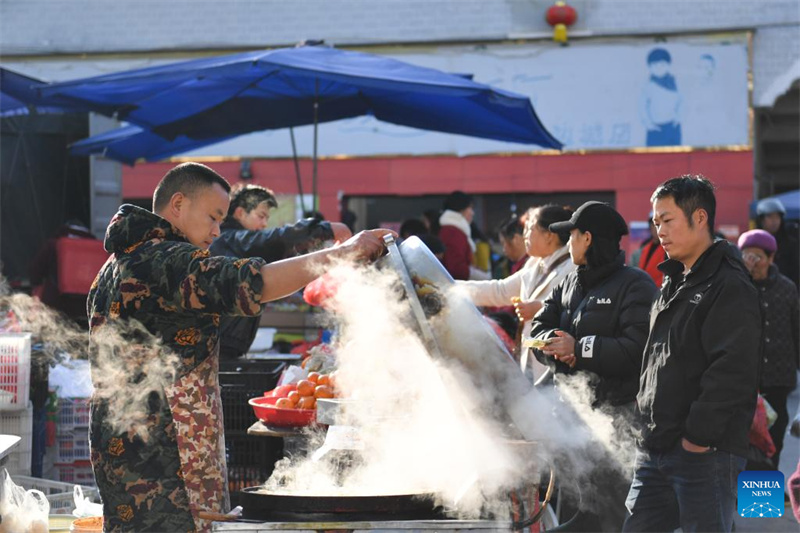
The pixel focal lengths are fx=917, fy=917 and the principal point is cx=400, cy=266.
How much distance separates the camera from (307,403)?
14.5 feet

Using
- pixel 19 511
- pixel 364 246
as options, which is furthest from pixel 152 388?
pixel 19 511

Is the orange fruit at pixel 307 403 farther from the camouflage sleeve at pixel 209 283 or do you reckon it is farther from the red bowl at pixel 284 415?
the camouflage sleeve at pixel 209 283

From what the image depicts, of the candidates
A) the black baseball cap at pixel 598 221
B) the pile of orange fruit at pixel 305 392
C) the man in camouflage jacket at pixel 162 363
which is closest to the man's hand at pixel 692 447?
the black baseball cap at pixel 598 221

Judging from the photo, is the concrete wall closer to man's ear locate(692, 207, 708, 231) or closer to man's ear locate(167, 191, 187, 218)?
man's ear locate(692, 207, 708, 231)

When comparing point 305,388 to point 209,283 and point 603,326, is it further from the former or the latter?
point 209,283

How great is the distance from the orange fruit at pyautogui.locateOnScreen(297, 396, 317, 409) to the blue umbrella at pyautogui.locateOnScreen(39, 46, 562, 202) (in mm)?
2645

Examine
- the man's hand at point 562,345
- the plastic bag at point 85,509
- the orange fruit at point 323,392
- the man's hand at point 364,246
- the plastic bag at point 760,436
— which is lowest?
the plastic bag at point 760,436

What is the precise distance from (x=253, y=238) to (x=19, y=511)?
2.05m

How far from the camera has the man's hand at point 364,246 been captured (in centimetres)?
273

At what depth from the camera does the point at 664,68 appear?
13.5 meters

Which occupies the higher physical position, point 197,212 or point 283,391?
point 197,212

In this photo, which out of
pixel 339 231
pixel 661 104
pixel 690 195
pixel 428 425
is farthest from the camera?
pixel 661 104

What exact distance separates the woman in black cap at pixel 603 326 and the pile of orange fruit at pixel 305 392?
1.05 m

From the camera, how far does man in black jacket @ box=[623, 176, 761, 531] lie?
10.7 ft
